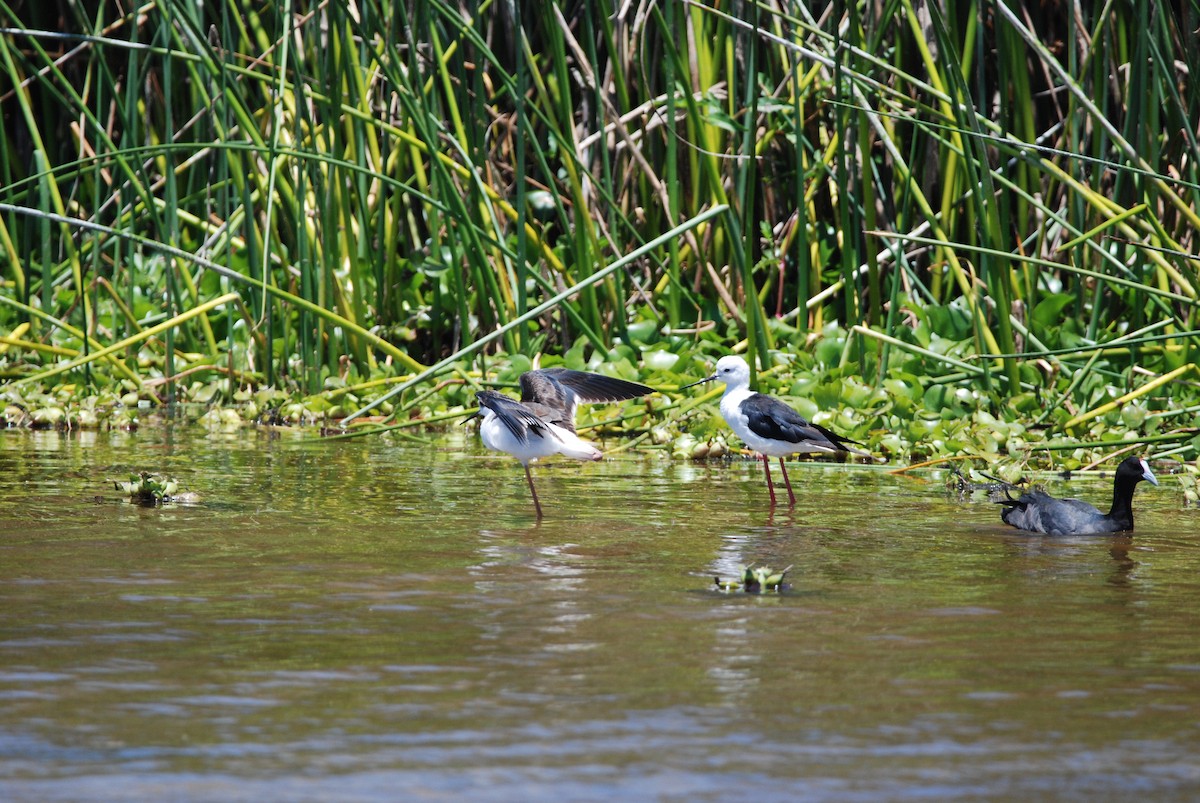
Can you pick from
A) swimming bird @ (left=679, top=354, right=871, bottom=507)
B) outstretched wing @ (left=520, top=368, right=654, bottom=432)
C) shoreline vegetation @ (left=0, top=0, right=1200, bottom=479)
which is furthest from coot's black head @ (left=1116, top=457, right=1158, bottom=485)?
outstretched wing @ (left=520, top=368, right=654, bottom=432)

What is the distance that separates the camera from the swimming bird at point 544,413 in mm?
6098

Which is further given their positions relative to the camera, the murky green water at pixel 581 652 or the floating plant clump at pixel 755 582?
the floating plant clump at pixel 755 582

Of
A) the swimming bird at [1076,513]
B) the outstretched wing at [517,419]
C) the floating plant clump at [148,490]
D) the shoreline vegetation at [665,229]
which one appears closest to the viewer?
the swimming bird at [1076,513]

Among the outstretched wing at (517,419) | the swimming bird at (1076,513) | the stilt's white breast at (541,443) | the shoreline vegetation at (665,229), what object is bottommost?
the swimming bird at (1076,513)

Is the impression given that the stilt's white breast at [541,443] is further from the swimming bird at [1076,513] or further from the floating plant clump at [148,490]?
the swimming bird at [1076,513]

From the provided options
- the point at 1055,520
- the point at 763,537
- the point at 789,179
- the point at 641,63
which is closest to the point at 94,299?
the point at 641,63

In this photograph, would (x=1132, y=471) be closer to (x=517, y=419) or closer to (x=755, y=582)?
(x=755, y=582)

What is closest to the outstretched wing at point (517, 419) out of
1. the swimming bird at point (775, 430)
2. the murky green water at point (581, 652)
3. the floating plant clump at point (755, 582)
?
the murky green water at point (581, 652)

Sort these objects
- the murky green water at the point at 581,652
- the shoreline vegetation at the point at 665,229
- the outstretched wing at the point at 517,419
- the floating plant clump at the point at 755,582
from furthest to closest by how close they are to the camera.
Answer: the shoreline vegetation at the point at 665,229 → the outstretched wing at the point at 517,419 → the floating plant clump at the point at 755,582 → the murky green water at the point at 581,652

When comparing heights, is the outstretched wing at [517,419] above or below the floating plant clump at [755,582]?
above

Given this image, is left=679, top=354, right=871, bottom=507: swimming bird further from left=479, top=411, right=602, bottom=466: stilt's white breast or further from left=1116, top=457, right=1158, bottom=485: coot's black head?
left=1116, top=457, right=1158, bottom=485: coot's black head

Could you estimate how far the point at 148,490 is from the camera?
5.71 metres

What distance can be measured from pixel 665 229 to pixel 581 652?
5.84 meters

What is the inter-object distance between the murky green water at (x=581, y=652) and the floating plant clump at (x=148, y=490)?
0.10 meters
